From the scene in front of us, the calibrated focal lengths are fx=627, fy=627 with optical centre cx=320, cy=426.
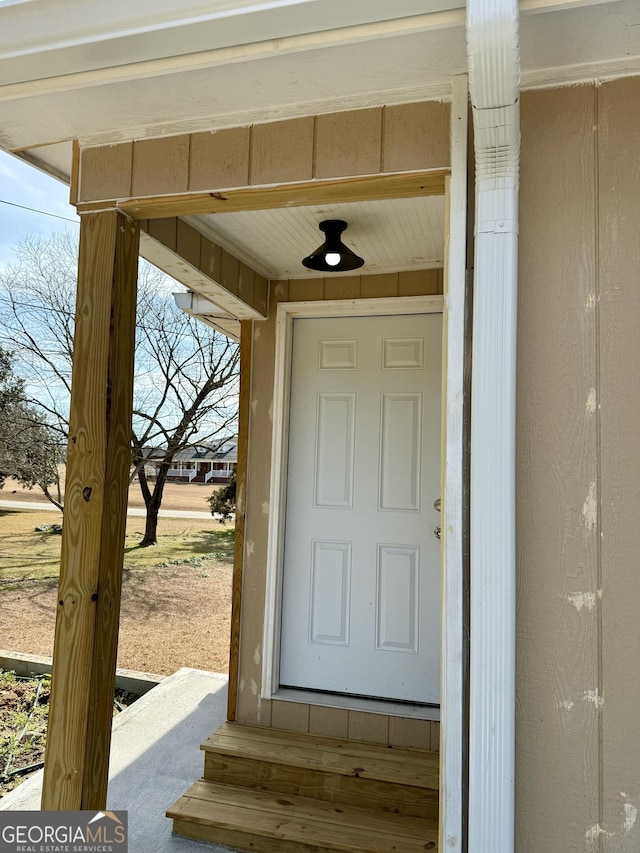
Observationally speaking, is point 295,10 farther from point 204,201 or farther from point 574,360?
point 574,360


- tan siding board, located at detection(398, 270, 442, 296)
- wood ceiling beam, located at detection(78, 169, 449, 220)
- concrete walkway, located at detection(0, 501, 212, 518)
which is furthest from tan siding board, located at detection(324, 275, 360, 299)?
concrete walkway, located at detection(0, 501, 212, 518)

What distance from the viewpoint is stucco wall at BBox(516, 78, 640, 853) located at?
1299mm

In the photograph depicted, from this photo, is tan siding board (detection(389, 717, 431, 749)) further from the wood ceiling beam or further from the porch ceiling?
the wood ceiling beam

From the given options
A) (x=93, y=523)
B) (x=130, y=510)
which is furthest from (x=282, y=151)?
(x=130, y=510)

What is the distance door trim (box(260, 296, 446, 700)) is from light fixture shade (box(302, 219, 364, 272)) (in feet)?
2.03

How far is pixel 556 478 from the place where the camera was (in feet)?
4.50

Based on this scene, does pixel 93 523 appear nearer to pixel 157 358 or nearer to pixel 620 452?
pixel 620 452

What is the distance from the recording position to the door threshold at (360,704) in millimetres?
2670

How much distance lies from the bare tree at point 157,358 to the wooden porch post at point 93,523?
6200 mm

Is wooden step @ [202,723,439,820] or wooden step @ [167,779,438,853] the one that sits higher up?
wooden step @ [202,723,439,820]

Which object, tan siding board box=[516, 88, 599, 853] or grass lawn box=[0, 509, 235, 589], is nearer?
tan siding board box=[516, 88, 599, 853]

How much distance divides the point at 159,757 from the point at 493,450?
2388 millimetres

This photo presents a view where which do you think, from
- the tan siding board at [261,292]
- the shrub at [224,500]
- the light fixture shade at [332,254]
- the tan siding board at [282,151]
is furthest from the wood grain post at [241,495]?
the shrub at [224,500]

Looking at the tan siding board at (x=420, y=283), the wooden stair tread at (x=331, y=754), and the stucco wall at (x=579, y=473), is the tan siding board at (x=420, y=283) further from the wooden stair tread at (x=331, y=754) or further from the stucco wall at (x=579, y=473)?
the wooden stair tread at (x=331, y=754)
